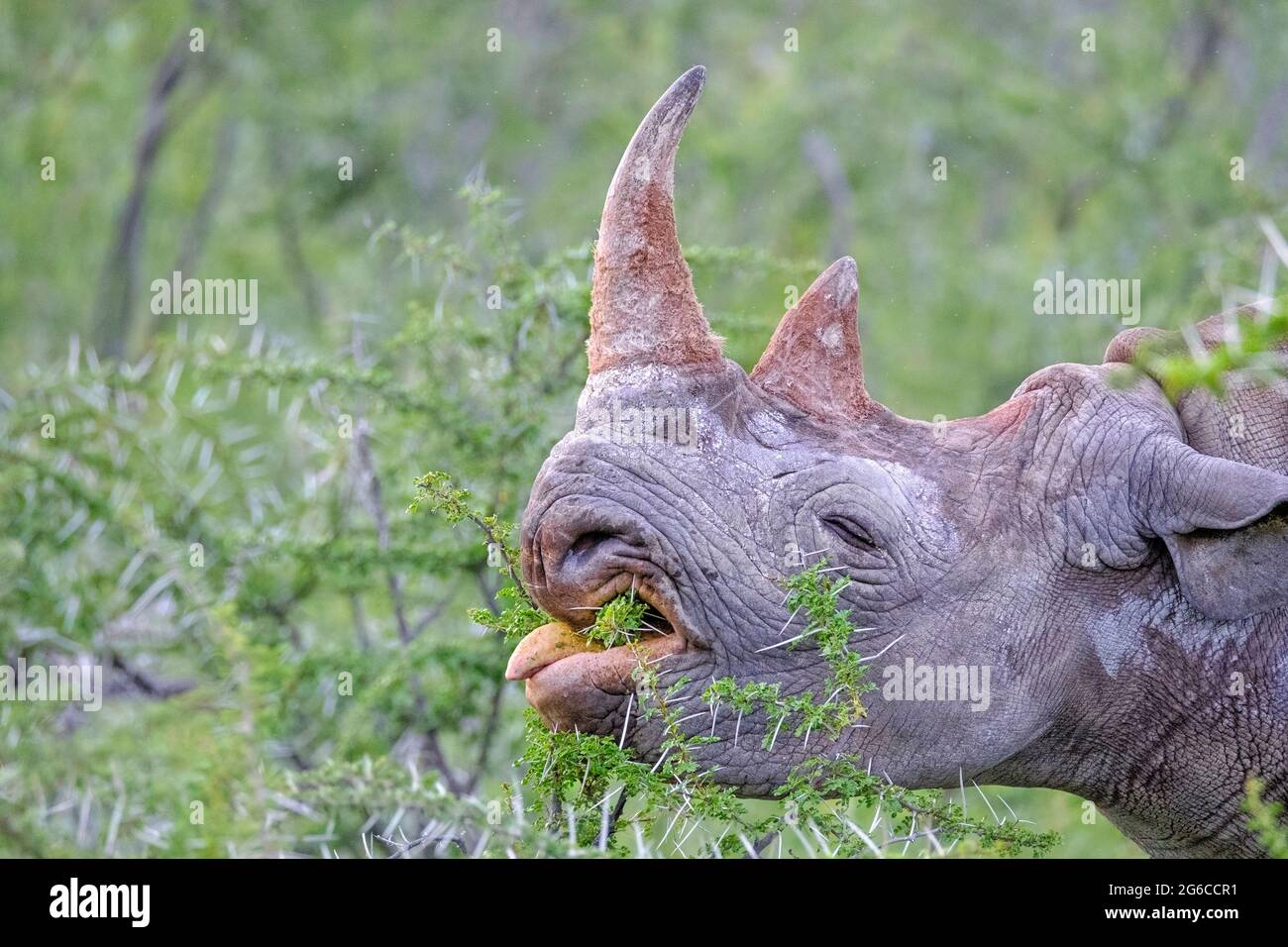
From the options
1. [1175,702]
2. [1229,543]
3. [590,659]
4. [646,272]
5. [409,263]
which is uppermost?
[409,263]

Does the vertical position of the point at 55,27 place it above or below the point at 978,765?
above

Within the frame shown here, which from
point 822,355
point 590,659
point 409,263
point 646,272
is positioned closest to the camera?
point 590,659

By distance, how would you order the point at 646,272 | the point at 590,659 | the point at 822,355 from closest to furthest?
the point at 590,659, the point at 646,272, the point at 822,355

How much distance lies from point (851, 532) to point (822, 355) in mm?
515

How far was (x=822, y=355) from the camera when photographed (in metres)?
4.54

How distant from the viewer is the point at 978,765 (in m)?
4.41

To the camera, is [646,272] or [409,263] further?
[409,263]

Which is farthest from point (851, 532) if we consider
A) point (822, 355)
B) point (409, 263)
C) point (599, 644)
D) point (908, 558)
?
point (409, 263)

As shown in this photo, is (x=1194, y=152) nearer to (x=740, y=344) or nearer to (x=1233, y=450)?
(x=740, y=344)

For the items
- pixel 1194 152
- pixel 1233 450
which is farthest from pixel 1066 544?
pixel 1194 152

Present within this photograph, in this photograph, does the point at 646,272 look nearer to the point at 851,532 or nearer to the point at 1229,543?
the point at 851,532

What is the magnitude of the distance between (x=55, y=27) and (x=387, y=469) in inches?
398

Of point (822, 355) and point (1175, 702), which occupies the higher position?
point (822, 355)
